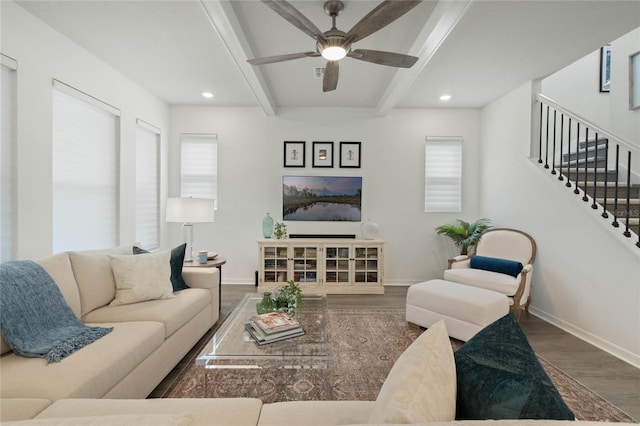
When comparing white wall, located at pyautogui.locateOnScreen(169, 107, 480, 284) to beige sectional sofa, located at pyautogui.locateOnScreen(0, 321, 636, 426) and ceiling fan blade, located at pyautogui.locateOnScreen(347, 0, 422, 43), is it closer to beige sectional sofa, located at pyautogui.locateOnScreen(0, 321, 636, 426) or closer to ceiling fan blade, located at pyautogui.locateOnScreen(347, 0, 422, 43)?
ceiling fan blade, located at pyautogui.locateOnScreen(347, 0, 422, 43)

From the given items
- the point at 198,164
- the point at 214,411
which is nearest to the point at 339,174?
the point at 198,164

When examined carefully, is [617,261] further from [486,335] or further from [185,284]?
[185,284]

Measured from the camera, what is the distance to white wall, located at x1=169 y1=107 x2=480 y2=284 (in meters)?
4.38

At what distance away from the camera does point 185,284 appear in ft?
8.74

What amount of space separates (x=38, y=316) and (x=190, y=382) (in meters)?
0.96

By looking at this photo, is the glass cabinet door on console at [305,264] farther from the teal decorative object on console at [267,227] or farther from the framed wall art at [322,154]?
the framed wall art at [322,154]

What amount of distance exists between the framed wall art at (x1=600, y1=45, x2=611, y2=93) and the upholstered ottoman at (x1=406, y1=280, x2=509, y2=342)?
3.41m

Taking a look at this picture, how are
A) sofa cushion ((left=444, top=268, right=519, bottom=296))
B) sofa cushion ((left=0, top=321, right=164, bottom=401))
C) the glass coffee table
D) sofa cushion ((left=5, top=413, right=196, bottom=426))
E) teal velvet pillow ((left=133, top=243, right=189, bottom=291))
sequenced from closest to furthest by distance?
sofa cushion ((left=5, top=413, right=196, bottom=426)) < sofa cushion ((left=0, top=321, right=164, bottom=401)) < the glass coffee table < teal velvet pillow ((left=133, top=243, right=189, bottom=291)) < sofa cushion ((left=444, top=268, right=519, bottom=296))

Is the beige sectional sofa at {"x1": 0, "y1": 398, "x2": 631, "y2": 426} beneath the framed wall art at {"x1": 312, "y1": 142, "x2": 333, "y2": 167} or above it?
beneath

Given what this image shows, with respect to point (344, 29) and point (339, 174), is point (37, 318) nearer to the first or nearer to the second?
point (344, 29)

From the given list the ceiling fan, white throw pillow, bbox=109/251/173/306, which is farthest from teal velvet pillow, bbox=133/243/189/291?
the ceiling fan

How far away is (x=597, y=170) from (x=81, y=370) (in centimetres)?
495

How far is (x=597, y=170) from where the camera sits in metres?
3.37

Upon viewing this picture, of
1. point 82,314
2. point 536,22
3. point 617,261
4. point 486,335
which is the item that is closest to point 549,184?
point 617,261
